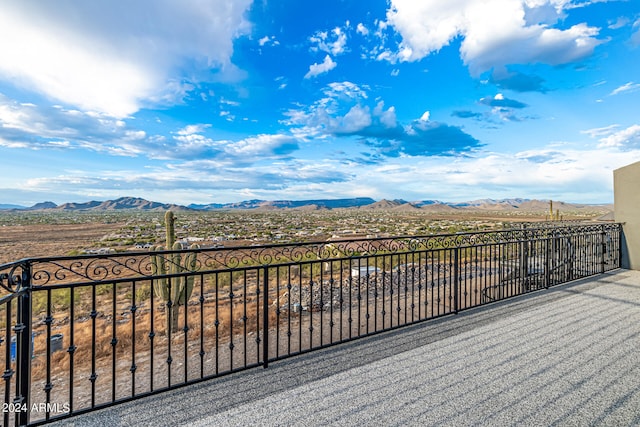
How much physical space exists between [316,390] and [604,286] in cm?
700

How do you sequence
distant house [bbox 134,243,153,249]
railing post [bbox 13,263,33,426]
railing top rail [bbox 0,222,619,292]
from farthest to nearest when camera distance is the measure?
distant house [bbox 134,243,153,249], railing top rail [bbox 0,222,619,292], railing post [bbox 13,263,33,426]

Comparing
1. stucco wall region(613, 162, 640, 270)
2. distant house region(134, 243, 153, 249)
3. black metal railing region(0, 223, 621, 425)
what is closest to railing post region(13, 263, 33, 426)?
black metal railing region(0, 223, 621, 425)

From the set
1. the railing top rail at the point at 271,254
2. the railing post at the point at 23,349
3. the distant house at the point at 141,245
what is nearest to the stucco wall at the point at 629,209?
the railing top rail at the point at 271,254

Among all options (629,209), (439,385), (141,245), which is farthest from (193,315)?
(141,245)

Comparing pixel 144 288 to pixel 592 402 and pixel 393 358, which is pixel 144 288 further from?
pixel 592 402

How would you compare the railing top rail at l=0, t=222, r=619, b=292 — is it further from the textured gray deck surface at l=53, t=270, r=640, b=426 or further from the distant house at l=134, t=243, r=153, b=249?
the distant house at l=134, t=243, r=153, b=249

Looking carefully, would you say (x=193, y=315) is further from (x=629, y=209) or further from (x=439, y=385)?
(x=629, y=209)

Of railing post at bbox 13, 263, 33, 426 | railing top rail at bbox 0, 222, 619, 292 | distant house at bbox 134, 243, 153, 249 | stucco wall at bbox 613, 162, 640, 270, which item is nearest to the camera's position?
A: railing post at bbox 13, 263, 33, 426

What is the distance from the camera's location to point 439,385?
3.06 metres

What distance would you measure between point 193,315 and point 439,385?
24.2 feet

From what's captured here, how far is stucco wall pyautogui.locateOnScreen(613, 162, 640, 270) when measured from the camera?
805 cm

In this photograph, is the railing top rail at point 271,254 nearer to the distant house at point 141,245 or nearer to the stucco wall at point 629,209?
the stucco wall at point 629,209

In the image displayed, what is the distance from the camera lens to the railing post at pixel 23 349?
2449mm

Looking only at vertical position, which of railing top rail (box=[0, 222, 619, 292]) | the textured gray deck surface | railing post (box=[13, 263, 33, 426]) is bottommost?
the textured gray deck surface
